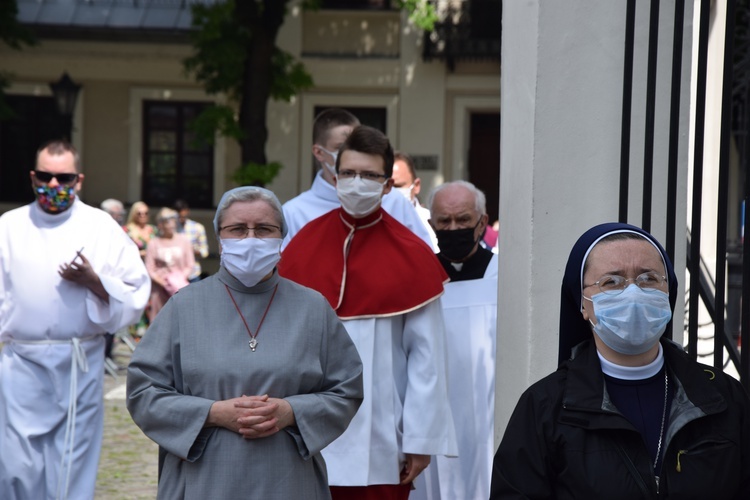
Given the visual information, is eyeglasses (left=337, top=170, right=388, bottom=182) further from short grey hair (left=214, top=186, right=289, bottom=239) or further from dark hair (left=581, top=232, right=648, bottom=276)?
dark hair (left=581, top=232, right=648, bottom=276)

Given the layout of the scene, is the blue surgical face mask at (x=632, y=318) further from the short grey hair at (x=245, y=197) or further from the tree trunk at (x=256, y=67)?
the tree trunk at (x=256, y=67)

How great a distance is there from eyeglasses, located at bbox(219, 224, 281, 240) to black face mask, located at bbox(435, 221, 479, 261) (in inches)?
76.3

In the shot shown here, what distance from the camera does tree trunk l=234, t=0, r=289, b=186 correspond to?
1988 centimetres

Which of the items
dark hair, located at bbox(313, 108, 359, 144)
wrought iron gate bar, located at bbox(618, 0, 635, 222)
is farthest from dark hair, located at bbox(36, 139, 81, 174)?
wrought iron gate bar, located at bbox(618, 0, 635, 222)

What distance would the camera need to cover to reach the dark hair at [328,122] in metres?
6.39

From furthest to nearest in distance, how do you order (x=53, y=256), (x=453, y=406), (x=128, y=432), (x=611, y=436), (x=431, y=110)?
(x=431, y=110)
(x=128, y=432)
(x=53, y=256)
(x=453, y=406)
(x=611, y=436)

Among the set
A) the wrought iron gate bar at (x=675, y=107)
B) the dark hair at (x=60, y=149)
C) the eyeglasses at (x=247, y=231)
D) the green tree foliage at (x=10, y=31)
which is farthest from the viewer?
the green tree foliage at (x=10, y=31)

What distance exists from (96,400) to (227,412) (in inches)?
131

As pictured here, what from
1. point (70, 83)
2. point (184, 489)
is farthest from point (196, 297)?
point (70, 83)

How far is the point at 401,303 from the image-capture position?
5215mm

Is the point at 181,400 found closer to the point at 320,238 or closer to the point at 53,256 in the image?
the point at 320,238

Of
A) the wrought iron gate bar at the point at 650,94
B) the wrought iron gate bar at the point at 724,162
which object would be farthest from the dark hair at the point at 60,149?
the wrought iron gate bar at the point at 724,162

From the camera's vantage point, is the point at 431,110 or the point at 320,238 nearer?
the point at 320,238

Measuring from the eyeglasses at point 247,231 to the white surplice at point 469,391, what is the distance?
6.38ft
